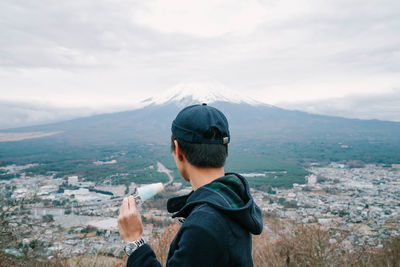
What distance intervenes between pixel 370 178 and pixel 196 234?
96.7 feet

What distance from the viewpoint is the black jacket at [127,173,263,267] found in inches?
39.0

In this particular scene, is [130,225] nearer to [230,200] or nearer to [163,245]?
[230,200]

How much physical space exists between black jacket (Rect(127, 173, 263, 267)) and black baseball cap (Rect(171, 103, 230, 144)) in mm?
192

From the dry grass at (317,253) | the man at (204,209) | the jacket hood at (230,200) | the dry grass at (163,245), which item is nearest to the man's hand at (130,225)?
the man at (204,209)

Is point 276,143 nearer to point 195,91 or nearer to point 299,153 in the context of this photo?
point 299,153

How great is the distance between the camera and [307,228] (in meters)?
4.51

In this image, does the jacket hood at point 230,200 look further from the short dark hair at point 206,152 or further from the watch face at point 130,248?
the watch face at point 130,248

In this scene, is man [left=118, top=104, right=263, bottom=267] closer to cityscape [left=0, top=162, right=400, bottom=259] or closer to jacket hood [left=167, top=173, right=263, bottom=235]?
jacket hood [left=167, top=173, right=263, bottom=235]

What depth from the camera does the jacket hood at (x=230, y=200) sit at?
1.08 meters

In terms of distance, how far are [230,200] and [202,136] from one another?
0.99 ft

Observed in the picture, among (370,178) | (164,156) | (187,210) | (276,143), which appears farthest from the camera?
(276,143)

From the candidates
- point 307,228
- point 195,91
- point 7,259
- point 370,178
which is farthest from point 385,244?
point 195,91

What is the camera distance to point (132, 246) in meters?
1.22

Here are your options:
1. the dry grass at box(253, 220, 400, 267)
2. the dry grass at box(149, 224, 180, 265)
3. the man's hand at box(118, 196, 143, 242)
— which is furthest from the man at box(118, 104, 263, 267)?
the dry grass at box(253, 220, 400, 267)
